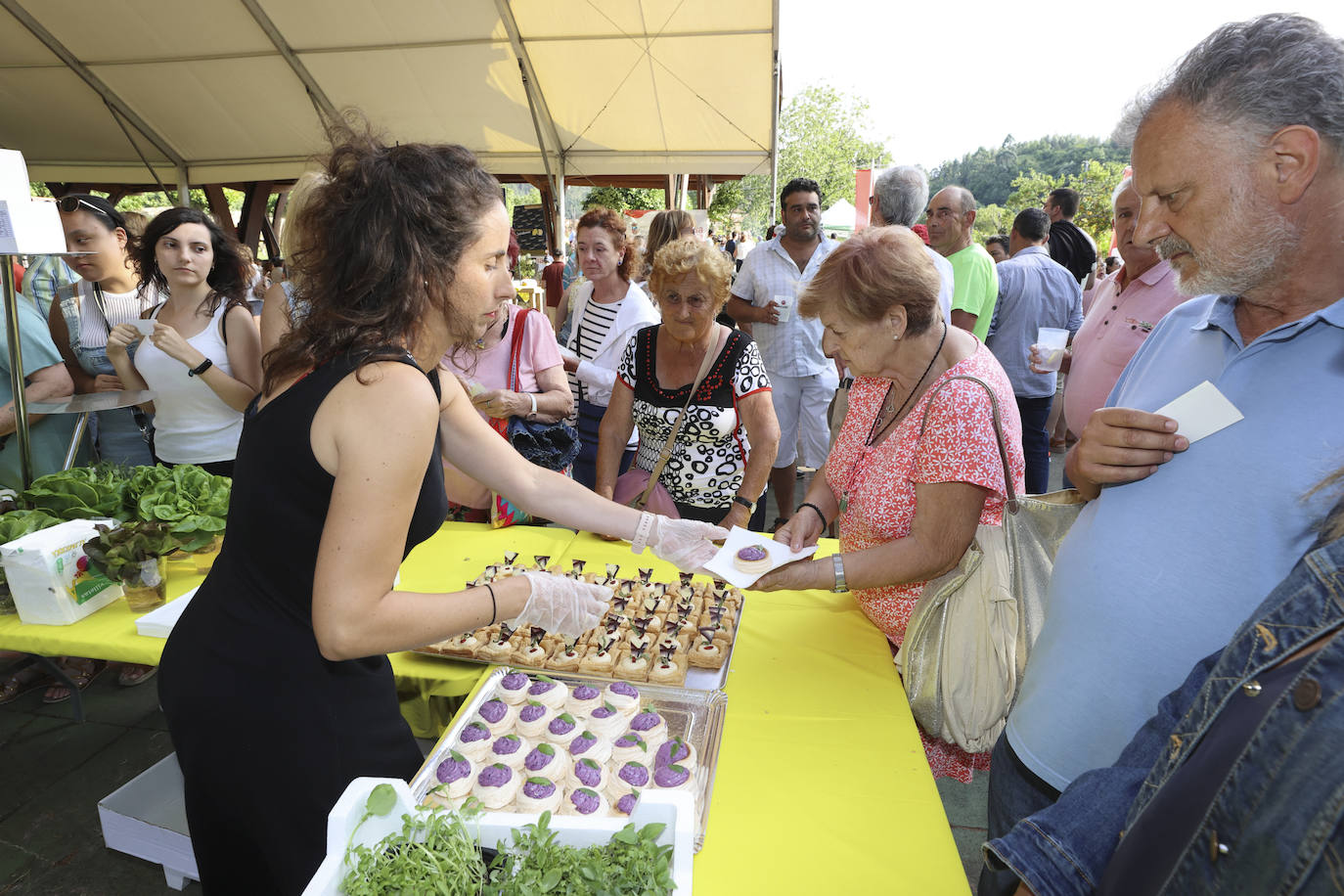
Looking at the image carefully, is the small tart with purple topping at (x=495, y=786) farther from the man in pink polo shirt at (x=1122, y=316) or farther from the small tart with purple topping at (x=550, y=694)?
the man in pink polo shirt at (x=1122, y=316)

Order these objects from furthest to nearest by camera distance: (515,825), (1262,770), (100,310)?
1. (100,310)
2. (515,825)
3. (1262,770)

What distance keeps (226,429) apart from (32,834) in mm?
1582

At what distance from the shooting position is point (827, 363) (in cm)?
488

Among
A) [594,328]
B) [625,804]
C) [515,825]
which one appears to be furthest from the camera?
[594,328]

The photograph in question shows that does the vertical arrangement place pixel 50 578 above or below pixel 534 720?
above

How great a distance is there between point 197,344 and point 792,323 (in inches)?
132

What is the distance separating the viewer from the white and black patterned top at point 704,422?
2.83 m

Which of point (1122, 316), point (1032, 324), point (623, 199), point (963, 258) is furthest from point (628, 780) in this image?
point (623, 199)

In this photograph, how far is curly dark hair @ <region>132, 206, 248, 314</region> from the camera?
297 centimetres

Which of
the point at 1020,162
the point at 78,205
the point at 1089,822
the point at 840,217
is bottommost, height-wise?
the point at 1089,822

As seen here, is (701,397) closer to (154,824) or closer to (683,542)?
(683,542)

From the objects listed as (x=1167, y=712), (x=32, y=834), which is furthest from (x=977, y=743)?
(x=32, y=834)

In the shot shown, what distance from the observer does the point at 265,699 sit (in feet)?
4.33

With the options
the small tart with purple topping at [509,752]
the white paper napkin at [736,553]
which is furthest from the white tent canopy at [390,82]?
the small tart with purple topping at [509,752]
